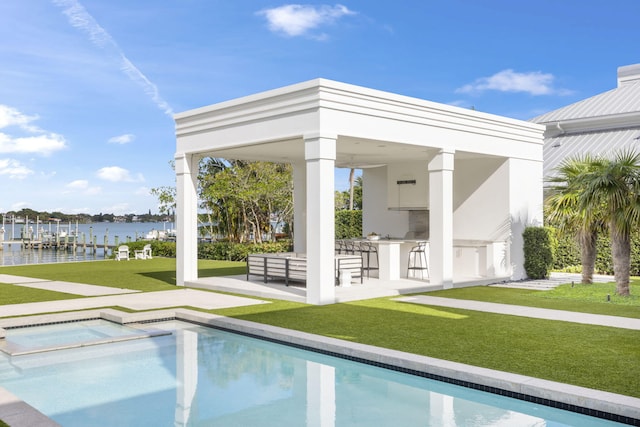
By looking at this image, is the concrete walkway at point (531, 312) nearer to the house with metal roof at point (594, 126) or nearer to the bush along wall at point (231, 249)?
the house with metal roof at point (594, 126)

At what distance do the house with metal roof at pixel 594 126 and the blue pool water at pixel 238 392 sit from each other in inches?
663

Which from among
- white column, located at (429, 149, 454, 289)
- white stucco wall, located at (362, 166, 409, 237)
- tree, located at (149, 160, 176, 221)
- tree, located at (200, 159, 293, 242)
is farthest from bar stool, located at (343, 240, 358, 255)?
tree, located at (149, 160, 176, 221)

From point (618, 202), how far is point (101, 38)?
27960mm

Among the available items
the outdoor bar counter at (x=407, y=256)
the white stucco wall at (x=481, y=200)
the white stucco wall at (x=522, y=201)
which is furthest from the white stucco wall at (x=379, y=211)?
the white stucco wall at (x=522, y=201)

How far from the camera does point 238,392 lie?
6527mm

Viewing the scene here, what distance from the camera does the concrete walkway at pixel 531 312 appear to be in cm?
946

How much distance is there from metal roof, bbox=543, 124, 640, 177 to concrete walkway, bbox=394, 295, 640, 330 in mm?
11577

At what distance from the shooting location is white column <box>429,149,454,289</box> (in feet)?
44.9

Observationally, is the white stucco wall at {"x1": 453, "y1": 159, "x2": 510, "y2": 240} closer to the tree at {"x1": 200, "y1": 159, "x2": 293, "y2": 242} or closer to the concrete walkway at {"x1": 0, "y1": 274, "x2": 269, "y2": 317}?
the concrete walkway at {"x1": 0, "y1": 274, "x2": 269, "y2": 317}

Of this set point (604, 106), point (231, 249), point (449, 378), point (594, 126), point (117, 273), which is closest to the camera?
point (449, 378)

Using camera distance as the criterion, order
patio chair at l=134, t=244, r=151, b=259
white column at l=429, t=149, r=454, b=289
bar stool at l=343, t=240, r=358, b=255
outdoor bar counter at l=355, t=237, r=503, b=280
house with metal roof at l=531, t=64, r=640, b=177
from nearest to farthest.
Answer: white column at l=429, t=149, r=454, b=289 < outdoor bar counter at l=355, t=237, r=503, b=280 < bar stool at l=343, t=240, r=358, b=255 < house with metal roof at l=531, t=64, r=640, b=177 < patio chair at l=134, t=244, r=151, b=259

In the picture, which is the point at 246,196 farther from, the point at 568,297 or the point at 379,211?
the point at 568,297

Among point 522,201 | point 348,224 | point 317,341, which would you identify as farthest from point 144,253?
point 317,341

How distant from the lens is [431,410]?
19.0ft
